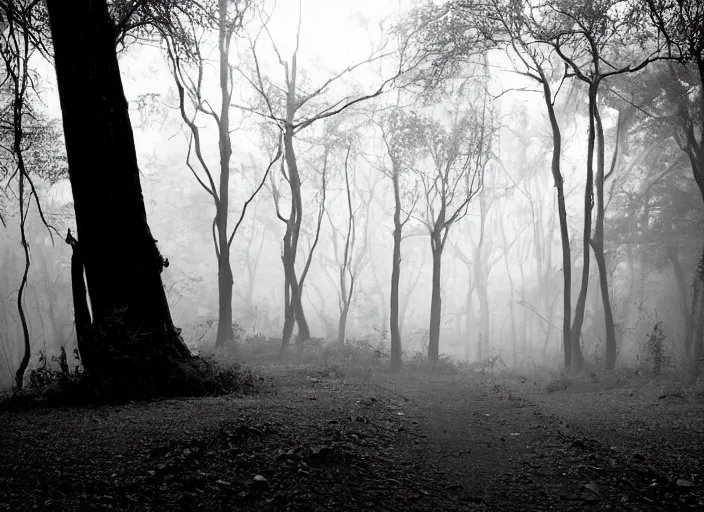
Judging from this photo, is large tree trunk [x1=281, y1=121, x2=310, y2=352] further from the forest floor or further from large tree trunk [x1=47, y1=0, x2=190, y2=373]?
the forest floor

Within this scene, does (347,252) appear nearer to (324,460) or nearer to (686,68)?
(686,68)

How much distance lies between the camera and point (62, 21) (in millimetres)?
5848

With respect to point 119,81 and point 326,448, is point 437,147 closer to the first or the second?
point 119,81

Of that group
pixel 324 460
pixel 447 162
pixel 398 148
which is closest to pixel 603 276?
pixel 447 162

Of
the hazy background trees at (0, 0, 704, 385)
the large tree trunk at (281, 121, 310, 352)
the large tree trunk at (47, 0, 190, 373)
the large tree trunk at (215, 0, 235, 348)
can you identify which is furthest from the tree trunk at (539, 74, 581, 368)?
the large tree trunk at (47, 0, 190, 373)

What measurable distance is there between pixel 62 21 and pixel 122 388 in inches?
179

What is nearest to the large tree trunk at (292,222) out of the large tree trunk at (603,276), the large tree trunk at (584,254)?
the large tree trunk at (584,254)

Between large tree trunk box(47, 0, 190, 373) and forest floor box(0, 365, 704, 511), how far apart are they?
1314 mm

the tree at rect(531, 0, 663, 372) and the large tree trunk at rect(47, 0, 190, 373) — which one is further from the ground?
the tree at rect(531, 0, 663, 372)

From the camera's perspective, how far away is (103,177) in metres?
5.87

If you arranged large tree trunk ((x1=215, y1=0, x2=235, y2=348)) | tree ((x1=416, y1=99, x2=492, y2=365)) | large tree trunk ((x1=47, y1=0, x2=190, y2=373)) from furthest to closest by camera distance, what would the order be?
1. tree ((x1=416, y1=99, x2=492, y2=365))
2. large tree trunk ((x1=215, y1=0, x2=235, y2=348))
3. large tree trunk ((x1=47, y1=0, x2=190, y2=373))

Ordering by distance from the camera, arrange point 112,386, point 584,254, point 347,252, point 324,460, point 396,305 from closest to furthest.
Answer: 1. point 324,460
2. point 112,386
3. point 584,254
4. point 396,305
5. point 347,252

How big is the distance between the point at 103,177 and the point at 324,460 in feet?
14.4

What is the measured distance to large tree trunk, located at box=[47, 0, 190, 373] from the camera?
229 inches
